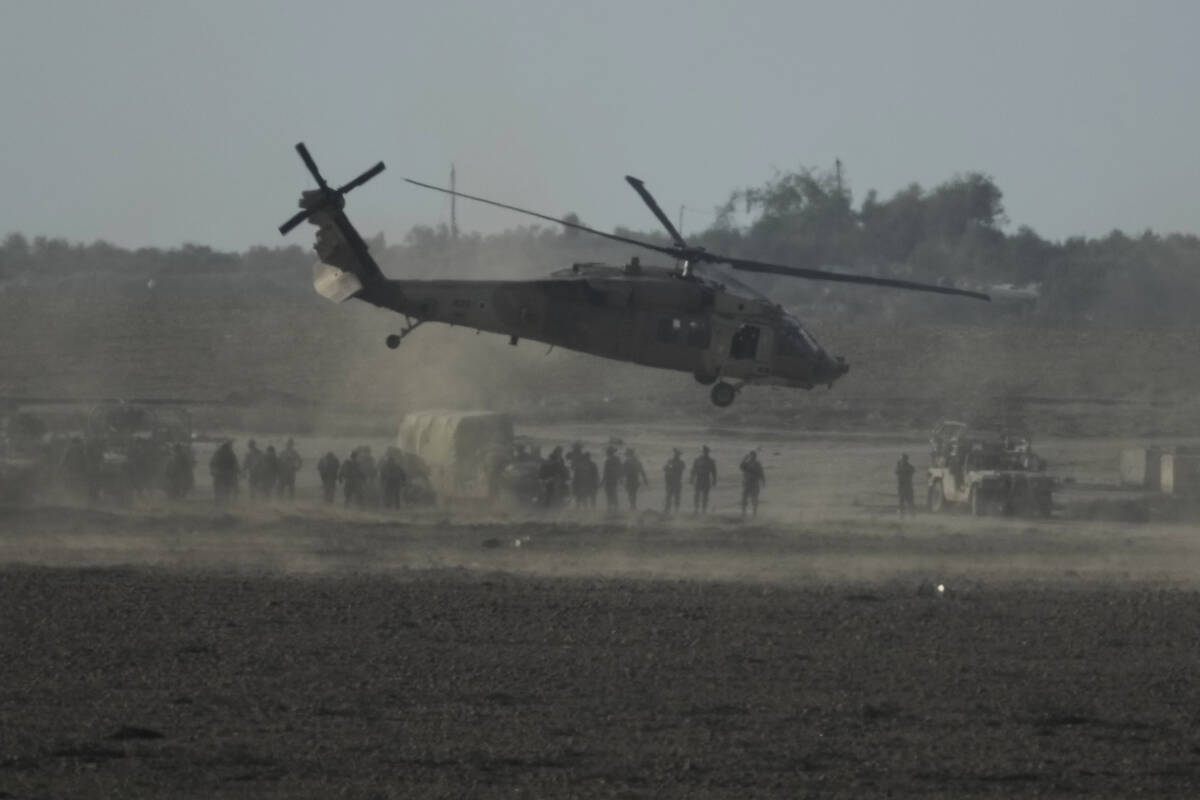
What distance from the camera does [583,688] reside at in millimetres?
17969

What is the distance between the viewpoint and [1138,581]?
27.2m

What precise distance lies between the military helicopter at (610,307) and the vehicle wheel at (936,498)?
584 inches

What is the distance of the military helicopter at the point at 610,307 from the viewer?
930 inches

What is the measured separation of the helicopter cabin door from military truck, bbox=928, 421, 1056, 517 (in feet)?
44.5

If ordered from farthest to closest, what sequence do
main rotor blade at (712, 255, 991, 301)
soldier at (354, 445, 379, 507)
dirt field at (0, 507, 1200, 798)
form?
soldier at (354, 445, 379, 507) → main rotor blade at (712, 255, 991, 301) → dirt field at (0, 507, 1200, 798)

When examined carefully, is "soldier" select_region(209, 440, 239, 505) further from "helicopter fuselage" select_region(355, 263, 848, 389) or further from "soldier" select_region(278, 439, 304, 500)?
"helicopter fuselage" select_region(355, 263, 848, 389)

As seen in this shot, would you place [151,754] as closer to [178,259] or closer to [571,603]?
[571,603]

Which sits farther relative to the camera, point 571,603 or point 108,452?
point 108,452

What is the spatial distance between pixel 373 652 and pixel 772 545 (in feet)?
40.9

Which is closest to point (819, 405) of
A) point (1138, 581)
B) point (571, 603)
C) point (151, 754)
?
point (1138, 581)

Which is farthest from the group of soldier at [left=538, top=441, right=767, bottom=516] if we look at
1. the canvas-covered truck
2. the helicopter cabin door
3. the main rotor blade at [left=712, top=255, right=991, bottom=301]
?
the main rotor blade at [left=712, top=255, right=991, bottom=301]

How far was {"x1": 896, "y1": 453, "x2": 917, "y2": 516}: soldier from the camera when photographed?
37031mm

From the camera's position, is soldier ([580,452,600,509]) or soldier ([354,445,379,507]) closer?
soldier ([354,445,379,507])

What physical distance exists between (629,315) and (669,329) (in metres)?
0.50
